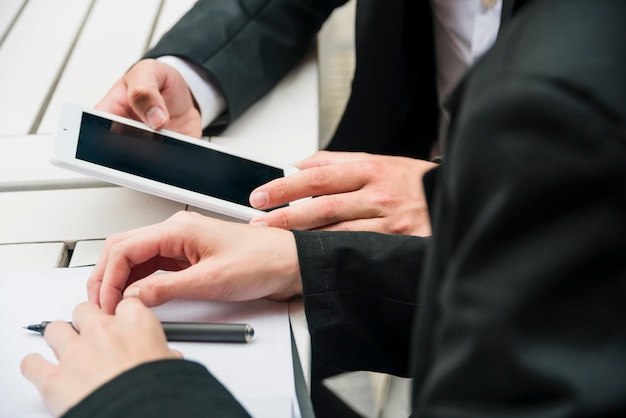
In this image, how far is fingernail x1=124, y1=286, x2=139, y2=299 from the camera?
565 millimetres

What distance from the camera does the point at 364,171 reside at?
0.74 metres

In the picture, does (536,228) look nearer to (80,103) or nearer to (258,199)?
(258,199)

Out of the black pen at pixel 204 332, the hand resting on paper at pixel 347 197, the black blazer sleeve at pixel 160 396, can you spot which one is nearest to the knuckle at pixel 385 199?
the hand resting on paper at pixel 347 197

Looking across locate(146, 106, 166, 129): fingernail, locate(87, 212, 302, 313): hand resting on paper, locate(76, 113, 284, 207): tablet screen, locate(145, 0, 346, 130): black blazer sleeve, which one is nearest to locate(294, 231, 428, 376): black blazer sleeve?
locate(87, 212, 302, 313): hand resting on paper

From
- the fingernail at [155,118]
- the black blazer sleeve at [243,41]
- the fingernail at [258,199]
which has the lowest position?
the fingernail at [258,199]

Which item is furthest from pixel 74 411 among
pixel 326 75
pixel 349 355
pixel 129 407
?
pixel 326 75

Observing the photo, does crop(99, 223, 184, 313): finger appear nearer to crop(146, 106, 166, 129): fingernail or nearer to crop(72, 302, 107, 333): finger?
crop(72, 302, 107, 333): finger

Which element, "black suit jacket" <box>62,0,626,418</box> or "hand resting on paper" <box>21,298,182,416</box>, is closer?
"black suit jacket" <box>62,0,626,418</box>

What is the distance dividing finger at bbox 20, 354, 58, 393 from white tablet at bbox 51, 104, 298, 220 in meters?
0.21

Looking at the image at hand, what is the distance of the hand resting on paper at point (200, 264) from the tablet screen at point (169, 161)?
0.08m

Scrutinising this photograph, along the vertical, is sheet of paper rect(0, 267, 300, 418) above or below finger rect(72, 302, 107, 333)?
below

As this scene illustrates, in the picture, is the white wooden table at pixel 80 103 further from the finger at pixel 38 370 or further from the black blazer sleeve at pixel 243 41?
the finger at pixel 38 370

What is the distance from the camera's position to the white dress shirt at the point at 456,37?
912 millimetres

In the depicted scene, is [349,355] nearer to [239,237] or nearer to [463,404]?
[239,237]
